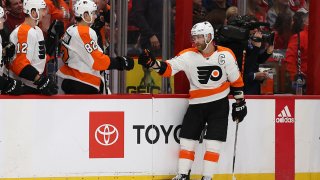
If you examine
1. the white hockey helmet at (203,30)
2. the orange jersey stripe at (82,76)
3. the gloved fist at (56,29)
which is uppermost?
the gloved fist at (56,29)

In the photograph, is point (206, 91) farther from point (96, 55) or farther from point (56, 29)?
point (56, 29)

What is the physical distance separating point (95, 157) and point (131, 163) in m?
0.35

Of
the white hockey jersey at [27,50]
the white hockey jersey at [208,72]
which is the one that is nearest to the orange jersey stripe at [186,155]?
the white hockey jersey at [208,72]

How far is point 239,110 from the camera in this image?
28.5ft

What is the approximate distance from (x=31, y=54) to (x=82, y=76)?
578 mm

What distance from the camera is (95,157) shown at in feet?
28.1

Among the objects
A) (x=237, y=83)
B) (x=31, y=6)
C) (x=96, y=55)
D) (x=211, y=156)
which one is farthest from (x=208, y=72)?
(x=31, y=6)

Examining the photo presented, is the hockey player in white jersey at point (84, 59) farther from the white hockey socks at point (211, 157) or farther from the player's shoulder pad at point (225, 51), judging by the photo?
the white hockey socks at point (211, 157)

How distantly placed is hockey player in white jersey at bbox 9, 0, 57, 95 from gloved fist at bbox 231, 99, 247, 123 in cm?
168

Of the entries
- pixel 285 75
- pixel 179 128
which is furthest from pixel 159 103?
pixel 285 75

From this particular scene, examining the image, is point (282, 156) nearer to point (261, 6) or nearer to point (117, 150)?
point (117, 150)

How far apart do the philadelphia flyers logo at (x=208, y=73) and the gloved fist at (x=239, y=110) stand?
298 millimetres

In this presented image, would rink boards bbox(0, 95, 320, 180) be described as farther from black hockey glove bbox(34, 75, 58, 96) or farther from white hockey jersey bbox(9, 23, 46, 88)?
white hockey jersey bbox(9, 23, 46, 88)

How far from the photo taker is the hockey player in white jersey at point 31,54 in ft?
27.5
